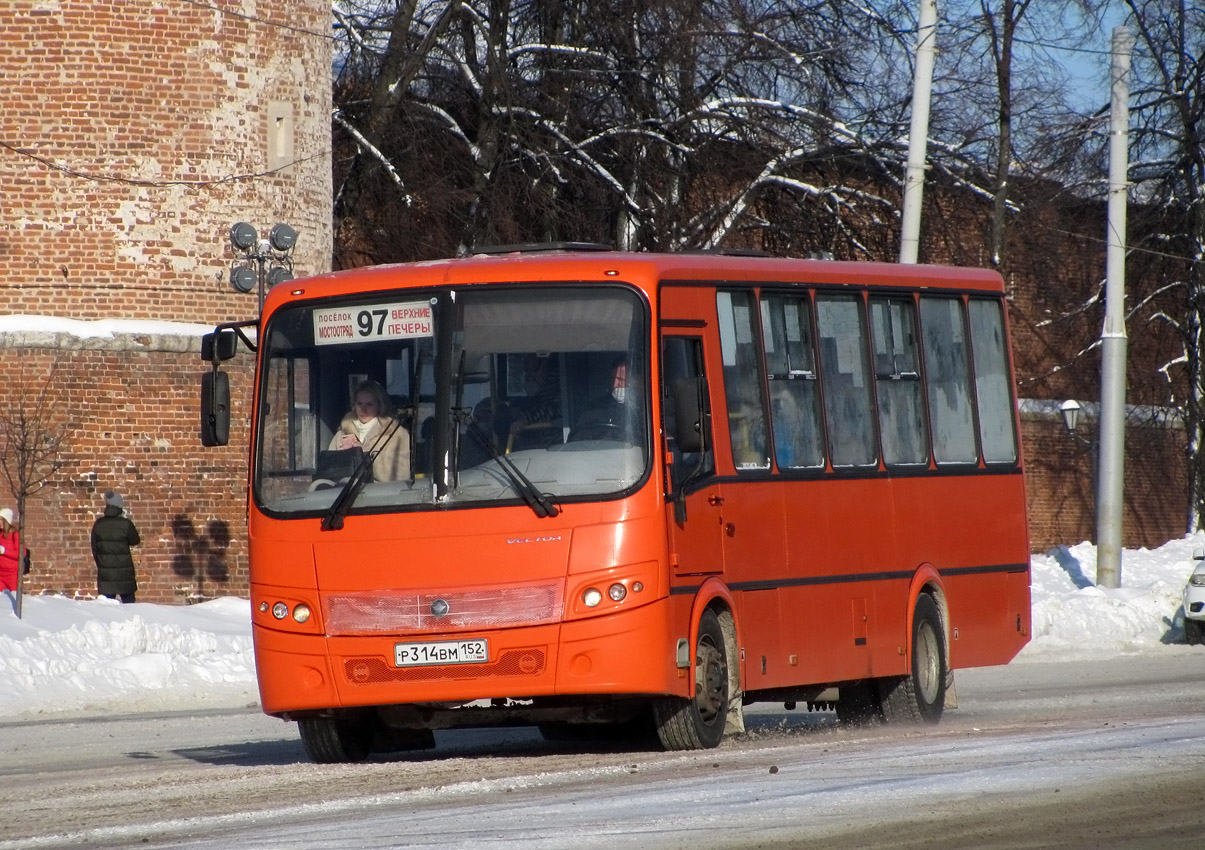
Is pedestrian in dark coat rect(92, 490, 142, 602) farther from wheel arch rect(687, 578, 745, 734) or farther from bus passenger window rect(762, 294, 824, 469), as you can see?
wheel arch rect(687, 578, 745, 734)

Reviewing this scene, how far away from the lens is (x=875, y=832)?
8.34 m

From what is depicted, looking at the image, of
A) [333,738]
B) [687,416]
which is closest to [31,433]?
[333,738]

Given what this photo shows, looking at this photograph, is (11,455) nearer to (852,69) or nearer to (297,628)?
(852,69)

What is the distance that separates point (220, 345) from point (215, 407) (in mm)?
359

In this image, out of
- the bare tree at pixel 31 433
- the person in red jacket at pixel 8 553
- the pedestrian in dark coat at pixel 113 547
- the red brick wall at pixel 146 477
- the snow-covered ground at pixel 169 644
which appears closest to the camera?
the snow-covered ground at pixel 169 644

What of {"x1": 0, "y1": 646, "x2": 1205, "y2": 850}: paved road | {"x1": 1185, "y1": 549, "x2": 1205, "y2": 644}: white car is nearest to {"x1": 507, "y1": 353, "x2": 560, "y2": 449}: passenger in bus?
{"x1": 0, "y1": 646, "x2": 1205, "y2": 850}: paved road

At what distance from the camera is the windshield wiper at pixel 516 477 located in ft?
38.7

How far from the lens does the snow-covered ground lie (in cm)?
2039

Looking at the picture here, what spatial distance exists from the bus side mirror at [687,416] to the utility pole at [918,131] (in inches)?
508

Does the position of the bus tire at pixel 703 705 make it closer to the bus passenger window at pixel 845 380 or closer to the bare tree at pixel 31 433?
the bus passenger window at pixel 845 380

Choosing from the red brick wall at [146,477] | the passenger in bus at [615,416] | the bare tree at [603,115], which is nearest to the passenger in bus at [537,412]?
the passenger in bus at [615,416]

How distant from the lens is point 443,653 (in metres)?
11.8

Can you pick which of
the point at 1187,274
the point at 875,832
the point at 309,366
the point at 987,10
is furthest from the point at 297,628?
the point at 1187,274

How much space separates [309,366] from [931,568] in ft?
15.8
